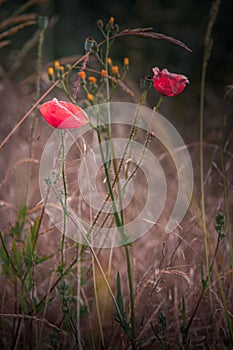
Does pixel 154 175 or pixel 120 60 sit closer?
pixel 154 175

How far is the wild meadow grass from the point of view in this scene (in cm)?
114

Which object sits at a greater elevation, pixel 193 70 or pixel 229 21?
pixel 229 21

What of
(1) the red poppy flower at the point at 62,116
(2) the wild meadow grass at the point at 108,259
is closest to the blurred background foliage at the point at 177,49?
(2) the wild meadow grass at the point at 108,259

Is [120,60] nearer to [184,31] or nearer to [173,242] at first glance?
[184,31]

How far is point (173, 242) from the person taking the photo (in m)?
1.76

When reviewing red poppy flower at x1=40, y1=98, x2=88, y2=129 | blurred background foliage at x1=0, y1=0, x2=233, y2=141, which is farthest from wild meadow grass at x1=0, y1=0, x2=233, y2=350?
blurred background foliage at x1=0, y1=0, x2=233, y2=141

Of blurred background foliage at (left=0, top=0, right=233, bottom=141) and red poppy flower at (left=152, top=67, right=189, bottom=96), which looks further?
blurred background foliage at (left=0, top=0, right=233, bottom=141)

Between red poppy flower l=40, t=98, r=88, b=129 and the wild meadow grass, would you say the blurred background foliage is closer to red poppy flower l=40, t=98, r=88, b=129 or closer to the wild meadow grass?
the wild meadow grass

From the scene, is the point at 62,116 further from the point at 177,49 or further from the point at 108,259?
the point at 177,49

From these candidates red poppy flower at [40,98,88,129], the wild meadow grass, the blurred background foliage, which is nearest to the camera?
red poppy flower at [40,98,88,129]

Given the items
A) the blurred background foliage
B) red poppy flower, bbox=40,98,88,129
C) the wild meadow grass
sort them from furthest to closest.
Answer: the blurred background foliage
the wild meadow grass
red poppy flower, bbox=40,98,88,129

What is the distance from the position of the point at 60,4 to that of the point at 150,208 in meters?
3.16

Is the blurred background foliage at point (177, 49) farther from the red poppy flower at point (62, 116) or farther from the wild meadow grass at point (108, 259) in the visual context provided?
the red poppy flower at point (62, 116)

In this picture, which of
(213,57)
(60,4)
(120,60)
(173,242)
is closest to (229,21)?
(213,57)
